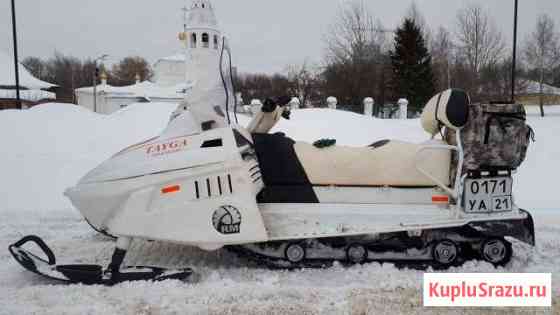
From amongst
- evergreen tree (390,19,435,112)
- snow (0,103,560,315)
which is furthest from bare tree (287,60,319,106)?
snow (0,103,560,315)

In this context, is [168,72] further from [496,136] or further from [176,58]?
[496,136]

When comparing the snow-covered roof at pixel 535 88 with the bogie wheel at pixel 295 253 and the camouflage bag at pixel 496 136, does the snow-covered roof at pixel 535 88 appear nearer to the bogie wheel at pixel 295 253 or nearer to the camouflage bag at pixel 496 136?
the camouflage bag at pixel 496 136

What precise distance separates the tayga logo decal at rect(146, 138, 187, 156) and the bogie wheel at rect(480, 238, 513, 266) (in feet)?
8.12

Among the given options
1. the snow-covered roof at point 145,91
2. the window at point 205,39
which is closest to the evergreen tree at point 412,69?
→ the snow-covered roof at point 145,91

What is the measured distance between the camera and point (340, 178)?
312 cm

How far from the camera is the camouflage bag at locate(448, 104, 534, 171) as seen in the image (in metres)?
3.00

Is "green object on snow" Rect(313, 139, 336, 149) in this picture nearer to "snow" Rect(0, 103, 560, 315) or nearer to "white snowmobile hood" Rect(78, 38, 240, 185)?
"white snowmobile hood" Rect(78, 38, 240, 185)

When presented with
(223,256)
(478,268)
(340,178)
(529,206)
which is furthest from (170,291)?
(529,206)

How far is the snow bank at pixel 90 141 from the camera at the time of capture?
5867 mm

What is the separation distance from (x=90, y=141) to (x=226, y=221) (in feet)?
27.3

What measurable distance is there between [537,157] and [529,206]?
167 inches

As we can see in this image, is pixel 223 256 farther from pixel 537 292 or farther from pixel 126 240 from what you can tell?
pixel 537 292

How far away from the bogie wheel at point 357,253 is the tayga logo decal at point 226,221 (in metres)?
0.90

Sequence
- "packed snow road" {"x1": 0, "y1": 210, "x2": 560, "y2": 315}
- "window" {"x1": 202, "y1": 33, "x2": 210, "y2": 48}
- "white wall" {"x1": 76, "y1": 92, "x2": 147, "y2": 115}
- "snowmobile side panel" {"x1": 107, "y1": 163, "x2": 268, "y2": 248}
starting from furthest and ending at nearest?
"white wall" {"x1": 76, "y1": 92, "x2": 147, "y2": 115}, "window" {"x1": 202, "y1": 33, "x2": 210, "y2": 48}, "snowmobile side panel" {"x1": 107, "y1": 163, "x2": 268, "y2": 248}, "packed snow road" {"x1": 0, "y1": 210, "x2": 560, "y2": 315}
